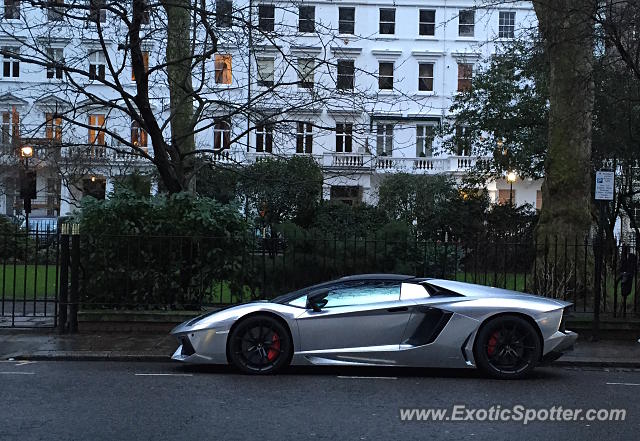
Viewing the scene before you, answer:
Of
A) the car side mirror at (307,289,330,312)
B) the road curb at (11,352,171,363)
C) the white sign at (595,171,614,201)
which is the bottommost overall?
the road curb at (11,352,171,363)

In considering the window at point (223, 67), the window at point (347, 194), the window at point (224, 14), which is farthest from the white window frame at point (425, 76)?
the window at point (224, 14)

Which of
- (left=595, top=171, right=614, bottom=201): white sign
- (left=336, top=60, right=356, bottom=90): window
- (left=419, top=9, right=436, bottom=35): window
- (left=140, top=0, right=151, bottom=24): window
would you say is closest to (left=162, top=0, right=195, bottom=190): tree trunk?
(left=140, top=0, right=151, bottom=24): window

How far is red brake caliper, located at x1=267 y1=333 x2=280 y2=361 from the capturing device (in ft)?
30.4

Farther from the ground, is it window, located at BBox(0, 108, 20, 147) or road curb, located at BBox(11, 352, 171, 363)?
window, located at BBox(0, 108, 20, 147)

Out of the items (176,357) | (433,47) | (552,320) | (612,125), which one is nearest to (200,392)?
(176,357)

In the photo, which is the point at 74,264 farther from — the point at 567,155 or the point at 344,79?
the point at 567,155

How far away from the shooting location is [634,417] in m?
7.24

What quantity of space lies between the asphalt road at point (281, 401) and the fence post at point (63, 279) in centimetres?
214

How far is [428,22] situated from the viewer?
47938 mm

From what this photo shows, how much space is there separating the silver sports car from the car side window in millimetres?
24

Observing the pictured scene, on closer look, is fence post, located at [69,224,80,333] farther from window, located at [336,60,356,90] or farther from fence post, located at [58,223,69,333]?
window, located at [336,60,356,90]

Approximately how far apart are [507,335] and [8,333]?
7816 mm

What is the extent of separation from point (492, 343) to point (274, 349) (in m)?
2.53

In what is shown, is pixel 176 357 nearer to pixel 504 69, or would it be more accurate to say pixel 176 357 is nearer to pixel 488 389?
pixel 488 389
